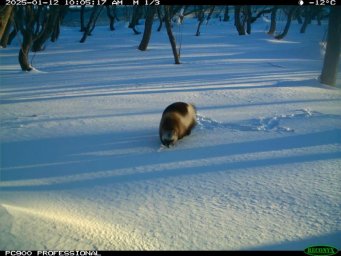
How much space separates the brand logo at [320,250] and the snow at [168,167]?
60mm

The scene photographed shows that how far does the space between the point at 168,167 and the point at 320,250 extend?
7.39ft

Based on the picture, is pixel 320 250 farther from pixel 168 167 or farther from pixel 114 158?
pixel 114 158

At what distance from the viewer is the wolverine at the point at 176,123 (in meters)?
5.41

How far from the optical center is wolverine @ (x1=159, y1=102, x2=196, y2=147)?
5410 mm

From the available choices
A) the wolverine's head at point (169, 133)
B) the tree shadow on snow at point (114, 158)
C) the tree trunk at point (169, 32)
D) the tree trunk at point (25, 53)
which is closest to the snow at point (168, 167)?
the tree shadow on snow at point (114, 158)

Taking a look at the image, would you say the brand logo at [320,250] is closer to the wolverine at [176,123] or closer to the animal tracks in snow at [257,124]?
the wolverine at [176,123]

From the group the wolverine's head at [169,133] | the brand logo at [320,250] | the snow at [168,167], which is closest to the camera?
the brand logo at [320,250]

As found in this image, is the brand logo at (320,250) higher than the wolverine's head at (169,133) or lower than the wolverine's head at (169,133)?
lower

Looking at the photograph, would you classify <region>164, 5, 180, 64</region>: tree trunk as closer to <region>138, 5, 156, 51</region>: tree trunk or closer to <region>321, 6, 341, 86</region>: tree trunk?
<region>138, 5, 156, 51</region>: tree trunk

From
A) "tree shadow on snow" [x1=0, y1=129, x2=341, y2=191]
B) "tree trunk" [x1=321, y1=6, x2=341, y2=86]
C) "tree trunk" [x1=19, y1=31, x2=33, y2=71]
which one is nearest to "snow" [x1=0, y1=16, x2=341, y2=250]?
"tree shadow on snow" [x1=0, y1=129, x2=341, y2=191]

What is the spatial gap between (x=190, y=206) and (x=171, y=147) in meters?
1.84

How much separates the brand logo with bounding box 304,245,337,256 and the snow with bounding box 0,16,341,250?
6 centimetres

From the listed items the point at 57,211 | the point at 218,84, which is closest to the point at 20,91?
the point at 218,84

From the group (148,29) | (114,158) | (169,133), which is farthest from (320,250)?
(148,29)
